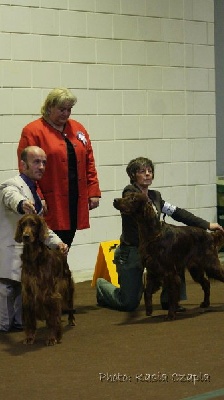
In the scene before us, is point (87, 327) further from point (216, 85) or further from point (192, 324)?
point (216, 85)

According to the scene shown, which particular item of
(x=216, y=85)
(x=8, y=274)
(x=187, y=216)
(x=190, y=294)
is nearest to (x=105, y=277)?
(x=190, y=294)

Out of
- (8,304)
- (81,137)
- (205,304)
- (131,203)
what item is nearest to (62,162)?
(81,137)

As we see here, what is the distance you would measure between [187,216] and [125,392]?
2445 millimetres

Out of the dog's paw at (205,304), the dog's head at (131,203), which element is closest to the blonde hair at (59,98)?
the dog's head at (131,203)

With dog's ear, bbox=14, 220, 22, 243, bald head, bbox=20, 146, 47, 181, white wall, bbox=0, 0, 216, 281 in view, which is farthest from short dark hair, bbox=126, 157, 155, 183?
white wall, bbox=0, 0, 216, 281

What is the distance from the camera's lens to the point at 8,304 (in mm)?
6828

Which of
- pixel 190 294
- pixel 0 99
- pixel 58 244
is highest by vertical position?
pixel 0 99

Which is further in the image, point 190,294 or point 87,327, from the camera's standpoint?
point 190,294

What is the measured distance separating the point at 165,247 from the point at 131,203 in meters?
0.38

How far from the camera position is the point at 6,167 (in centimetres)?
875

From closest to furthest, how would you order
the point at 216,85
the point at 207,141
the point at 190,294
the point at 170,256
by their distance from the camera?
the point at 170,256 < the point at 190,294 < the point at 207,141 < the point at 216,85

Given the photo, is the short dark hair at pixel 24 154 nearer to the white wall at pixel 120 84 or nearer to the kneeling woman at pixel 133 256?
the kneeling woman at pixel 133 256

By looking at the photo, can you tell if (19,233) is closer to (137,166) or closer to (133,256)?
(137,166)

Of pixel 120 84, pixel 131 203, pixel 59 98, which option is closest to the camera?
pixel 131 203
